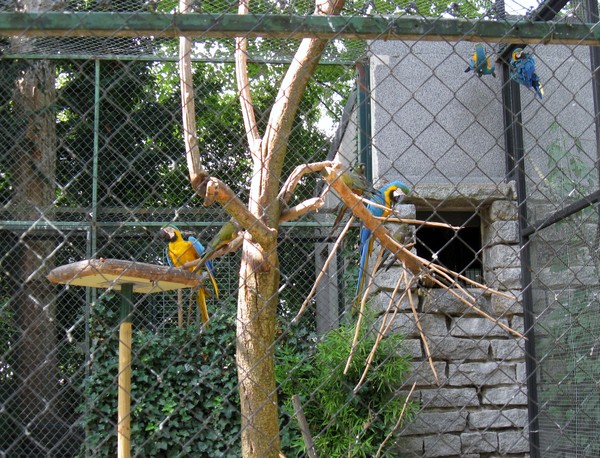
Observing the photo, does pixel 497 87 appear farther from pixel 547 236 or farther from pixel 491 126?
pixel 547 236

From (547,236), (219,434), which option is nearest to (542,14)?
→ (547,236)

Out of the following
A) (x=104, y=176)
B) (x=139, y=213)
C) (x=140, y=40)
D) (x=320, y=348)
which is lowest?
(x=320, y=348)

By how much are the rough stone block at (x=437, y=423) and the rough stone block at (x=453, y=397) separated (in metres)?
0.06

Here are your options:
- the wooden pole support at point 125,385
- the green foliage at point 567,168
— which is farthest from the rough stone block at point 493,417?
the wooden pole support at point 125,385

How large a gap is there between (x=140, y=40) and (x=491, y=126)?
9.53 feet

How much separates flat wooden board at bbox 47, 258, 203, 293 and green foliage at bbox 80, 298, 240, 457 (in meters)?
2.43

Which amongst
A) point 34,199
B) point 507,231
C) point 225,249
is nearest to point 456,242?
point 507,231

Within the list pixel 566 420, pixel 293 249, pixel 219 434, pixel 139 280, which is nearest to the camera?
A: pixel 139 280

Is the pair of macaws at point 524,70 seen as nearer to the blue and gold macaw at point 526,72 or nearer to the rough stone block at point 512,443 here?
the blue and gold macaw at point 526,72

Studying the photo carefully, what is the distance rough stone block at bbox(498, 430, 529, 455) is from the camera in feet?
14.3

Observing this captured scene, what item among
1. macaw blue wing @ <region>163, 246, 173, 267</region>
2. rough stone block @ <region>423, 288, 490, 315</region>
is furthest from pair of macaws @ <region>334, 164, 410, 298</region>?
macaw blue wing @ <region>163, 246, 173, 267</region>

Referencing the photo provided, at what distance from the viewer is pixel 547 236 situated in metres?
4.04

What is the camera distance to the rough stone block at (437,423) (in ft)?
14.2

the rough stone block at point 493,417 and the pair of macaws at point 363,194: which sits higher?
the pair of macaws at point 363,194
